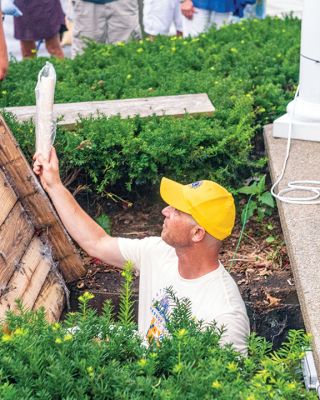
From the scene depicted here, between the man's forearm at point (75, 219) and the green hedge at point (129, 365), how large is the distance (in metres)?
1.21

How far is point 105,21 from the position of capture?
10023 millimetres

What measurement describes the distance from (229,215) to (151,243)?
426mm

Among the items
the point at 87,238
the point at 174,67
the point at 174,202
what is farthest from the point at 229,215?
the point at 174,67

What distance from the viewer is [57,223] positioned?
5242 millimetres

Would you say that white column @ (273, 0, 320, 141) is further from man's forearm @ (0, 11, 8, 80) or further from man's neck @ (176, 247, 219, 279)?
man's neck @ (176, 247, 219, 279)

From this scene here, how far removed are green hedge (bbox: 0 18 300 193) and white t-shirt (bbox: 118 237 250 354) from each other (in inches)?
46.2

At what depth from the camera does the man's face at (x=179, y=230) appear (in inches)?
169

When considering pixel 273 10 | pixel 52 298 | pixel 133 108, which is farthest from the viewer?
pixel 273 10

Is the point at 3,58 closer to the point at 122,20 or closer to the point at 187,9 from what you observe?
the point at 122,20

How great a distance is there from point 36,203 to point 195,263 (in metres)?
1.20

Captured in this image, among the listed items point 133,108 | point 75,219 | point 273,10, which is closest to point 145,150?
point 133,108

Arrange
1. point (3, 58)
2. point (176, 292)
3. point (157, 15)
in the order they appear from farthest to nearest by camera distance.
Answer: point (157, 15)
point (3, 58)
point (176, 292)

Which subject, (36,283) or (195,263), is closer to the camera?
(195,263)

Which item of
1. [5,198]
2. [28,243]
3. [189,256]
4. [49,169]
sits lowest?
[28,243]
